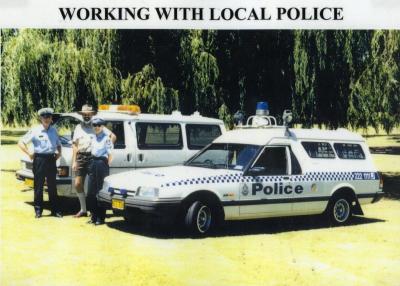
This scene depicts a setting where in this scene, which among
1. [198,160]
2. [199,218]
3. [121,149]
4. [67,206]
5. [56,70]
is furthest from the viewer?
[56,70]

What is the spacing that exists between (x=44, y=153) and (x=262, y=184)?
3.38m

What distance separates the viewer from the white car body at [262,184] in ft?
26.3

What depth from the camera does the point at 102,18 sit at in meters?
8.57

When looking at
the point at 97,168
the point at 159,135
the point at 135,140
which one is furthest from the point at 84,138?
the point at 159,135

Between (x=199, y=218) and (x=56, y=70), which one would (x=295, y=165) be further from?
(x=56, y=70)

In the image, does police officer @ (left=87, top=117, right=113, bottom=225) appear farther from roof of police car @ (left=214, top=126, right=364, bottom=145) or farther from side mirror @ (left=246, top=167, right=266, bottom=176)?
side mirror @ (left=246, top=167, right=266, bottom=176)

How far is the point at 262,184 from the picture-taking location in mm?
8602

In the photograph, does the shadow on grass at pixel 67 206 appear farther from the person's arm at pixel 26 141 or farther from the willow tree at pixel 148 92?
the willow tree at pixel 148 92

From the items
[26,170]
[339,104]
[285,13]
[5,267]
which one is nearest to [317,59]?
[339,104]

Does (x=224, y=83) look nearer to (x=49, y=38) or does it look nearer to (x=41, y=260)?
(x=49, y=38)

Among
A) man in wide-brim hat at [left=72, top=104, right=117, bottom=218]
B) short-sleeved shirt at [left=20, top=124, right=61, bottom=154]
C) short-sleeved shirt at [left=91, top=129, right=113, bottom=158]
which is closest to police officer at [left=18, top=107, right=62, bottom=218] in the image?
short-sleeved shirt at [left=20, top=124, right=61, bottom=154]

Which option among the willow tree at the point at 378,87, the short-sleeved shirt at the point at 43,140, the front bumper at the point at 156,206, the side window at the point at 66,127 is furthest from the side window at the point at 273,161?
the willow tree at the point at 378,87

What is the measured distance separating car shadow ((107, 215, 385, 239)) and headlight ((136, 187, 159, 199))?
487 mm

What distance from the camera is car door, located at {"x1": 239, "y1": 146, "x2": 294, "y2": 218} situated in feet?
27.8
